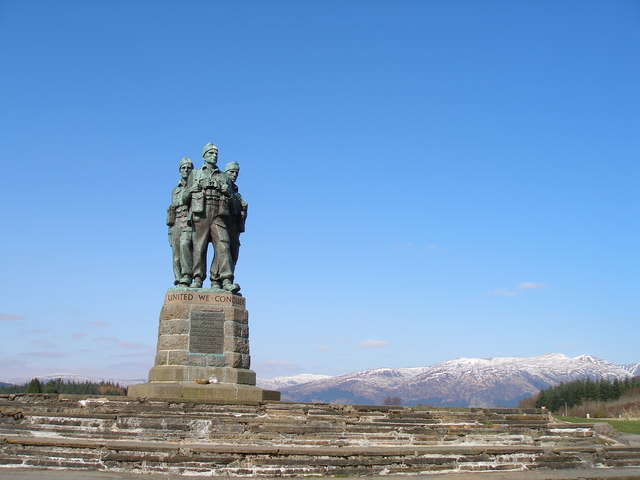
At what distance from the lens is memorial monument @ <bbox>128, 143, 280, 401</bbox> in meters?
16.4

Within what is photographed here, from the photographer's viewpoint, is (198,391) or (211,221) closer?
(198,391)

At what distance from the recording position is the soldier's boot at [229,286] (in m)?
18.0

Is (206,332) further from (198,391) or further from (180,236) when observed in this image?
(180,236)

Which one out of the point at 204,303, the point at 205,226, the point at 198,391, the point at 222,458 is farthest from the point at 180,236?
the point at 222,458

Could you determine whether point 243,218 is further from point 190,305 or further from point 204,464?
point 204,464

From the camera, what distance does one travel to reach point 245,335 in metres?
17.7

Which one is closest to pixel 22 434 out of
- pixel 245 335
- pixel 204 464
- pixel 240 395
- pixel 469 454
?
pixel 204 464

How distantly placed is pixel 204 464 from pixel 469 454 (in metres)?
4.75

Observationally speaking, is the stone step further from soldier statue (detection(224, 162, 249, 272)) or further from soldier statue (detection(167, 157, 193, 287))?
soldier statue (detection(224, 162, 249, 272))

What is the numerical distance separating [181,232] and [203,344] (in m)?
3.45

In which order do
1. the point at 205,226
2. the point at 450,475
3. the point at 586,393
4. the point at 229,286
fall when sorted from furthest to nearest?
1. the point at 586,393
2. the point at 205,226
3. the point at 229,286
4. the point at 450,475

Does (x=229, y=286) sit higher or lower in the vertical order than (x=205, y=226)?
lower

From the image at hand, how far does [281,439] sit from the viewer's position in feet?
38.6

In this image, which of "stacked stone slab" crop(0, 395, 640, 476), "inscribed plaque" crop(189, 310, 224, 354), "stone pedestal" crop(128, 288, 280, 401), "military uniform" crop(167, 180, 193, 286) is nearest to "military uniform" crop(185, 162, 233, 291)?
"military uniform" crop(167, 180, 193, 286)
